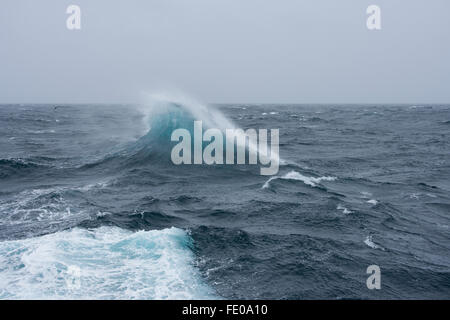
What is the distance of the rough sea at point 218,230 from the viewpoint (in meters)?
12.8

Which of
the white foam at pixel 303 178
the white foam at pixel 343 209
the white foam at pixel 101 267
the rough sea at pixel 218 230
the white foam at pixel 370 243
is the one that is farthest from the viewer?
the white foam at pixel 303 178

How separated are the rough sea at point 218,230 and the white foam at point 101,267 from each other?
0.06m

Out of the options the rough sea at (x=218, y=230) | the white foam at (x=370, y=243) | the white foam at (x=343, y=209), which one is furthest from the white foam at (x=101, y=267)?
the white foam at (x=343, y=209)

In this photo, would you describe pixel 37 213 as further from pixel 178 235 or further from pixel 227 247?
pixel 227 247

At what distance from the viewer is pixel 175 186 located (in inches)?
1042

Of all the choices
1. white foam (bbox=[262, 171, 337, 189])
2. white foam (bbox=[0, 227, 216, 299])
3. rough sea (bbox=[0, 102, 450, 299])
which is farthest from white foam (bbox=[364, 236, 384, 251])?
white foam (bbox=[262, 171, 337, 189])

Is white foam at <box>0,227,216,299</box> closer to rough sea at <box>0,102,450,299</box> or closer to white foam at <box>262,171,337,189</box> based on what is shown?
rough sea at <box>0,102,450,299</box>

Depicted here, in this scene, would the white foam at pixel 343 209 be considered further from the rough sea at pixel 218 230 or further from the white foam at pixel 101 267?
the white foam at pixel 101 267

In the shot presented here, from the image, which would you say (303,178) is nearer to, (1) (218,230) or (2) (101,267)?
(1) (218,230)

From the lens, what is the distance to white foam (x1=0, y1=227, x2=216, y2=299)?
1204cm
